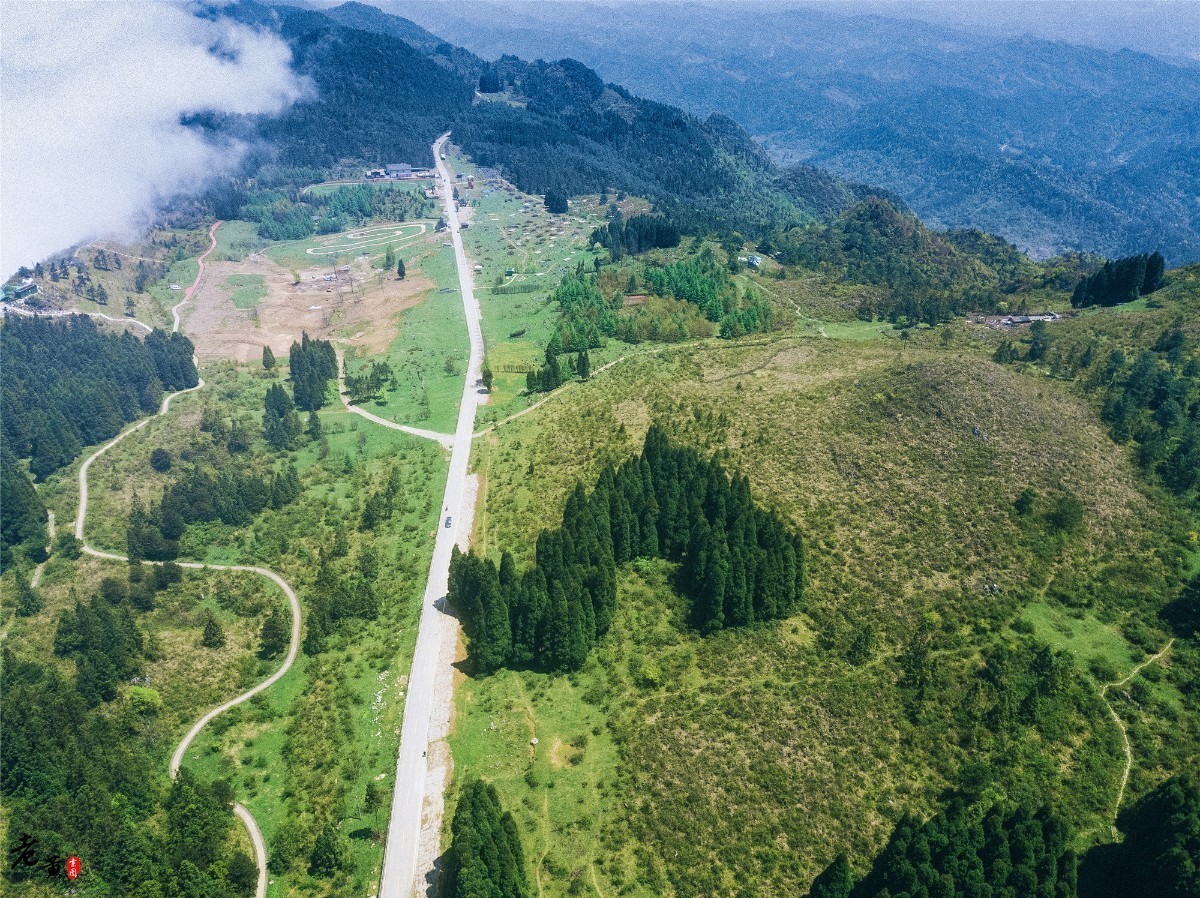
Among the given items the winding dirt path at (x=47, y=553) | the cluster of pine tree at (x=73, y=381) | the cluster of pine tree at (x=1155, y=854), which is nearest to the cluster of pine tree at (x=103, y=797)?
the winding dirt path at (x=47, y=553)

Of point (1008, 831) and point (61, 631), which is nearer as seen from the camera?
point (1008, 831)

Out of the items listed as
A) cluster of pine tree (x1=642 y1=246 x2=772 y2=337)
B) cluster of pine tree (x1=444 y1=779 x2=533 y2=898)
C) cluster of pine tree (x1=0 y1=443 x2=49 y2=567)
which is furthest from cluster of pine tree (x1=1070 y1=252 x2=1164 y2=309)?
cluster of pine tree (x1=0 y1=443 x2=49 y2=567)

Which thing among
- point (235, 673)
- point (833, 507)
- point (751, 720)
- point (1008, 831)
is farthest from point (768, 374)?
point (235, 673)

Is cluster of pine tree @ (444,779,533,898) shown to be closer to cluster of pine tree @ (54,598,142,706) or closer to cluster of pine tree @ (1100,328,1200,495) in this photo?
cluster of pine tree @ (54,598,142,706)

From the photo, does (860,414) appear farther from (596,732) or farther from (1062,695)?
(596,732)

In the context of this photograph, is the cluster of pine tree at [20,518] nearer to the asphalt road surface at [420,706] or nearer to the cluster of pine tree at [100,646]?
the cluster of pine tree at [100,646]

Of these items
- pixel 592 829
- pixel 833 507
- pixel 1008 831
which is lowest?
pixel 592 829

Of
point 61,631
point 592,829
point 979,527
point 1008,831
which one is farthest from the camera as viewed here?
point 61,631
